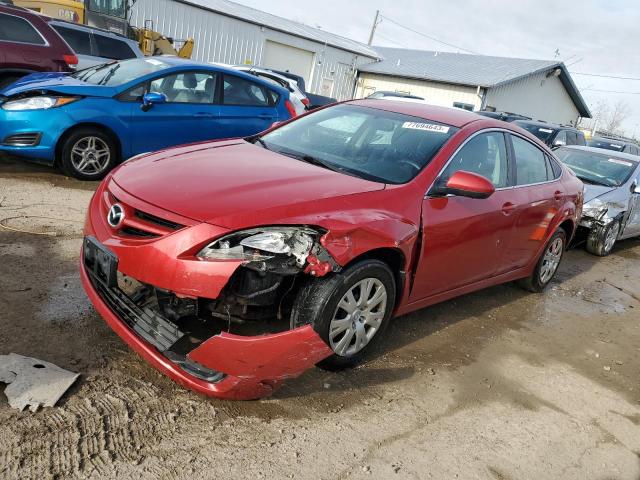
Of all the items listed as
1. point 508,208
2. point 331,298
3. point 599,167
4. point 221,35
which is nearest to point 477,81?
point 221,35

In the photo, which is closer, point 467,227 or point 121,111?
point 467,227

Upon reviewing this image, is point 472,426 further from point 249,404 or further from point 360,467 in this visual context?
point 249,404

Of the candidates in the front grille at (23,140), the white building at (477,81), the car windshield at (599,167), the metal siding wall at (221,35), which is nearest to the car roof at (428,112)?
the front grille at (23,140)

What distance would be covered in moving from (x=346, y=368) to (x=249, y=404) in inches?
27.7

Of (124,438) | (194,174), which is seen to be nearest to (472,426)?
(124,438)

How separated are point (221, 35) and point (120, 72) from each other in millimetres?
19514

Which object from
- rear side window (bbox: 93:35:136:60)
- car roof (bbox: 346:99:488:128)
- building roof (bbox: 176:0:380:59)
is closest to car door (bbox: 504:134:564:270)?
car roof (bbox: 346:99:488:128)

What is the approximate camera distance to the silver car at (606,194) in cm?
784

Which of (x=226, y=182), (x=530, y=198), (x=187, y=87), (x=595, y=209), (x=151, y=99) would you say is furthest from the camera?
(x=595, y=209)

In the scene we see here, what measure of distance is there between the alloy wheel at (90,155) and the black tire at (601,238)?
21.2 feet

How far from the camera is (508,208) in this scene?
173 inches

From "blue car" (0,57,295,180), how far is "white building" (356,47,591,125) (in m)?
22.0

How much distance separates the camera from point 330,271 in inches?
117

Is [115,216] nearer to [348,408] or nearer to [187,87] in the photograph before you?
[348,408]
